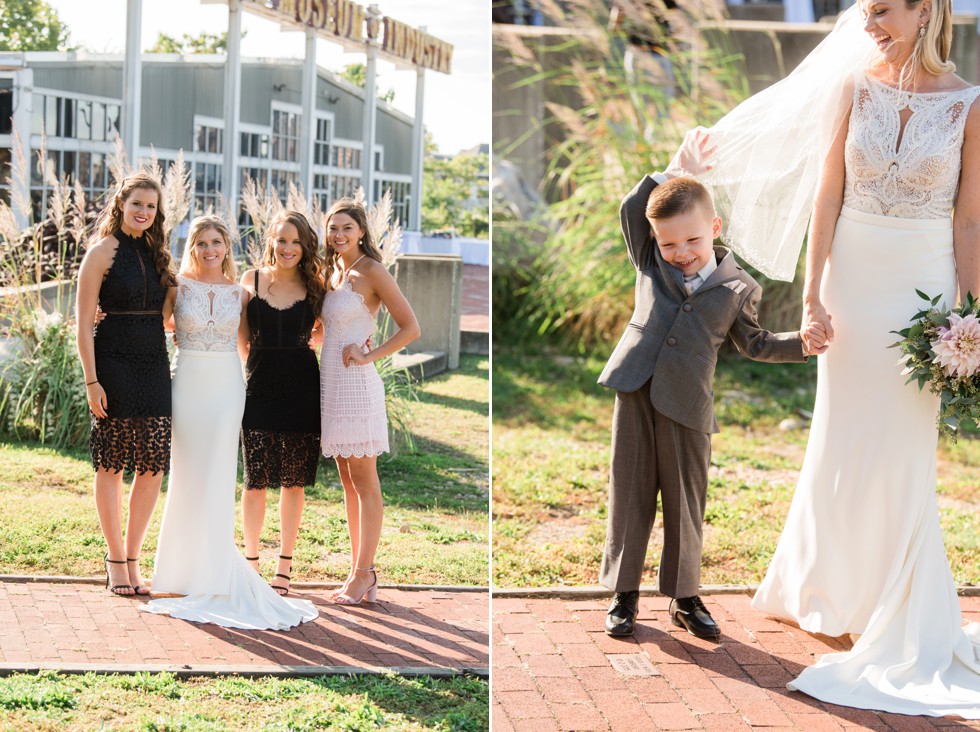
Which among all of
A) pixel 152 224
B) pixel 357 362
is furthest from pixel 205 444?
pixel 152 224

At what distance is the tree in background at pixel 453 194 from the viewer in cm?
1673

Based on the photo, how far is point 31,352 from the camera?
7.12 metres

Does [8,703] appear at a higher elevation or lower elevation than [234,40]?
lower

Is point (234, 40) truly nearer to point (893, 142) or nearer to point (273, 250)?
point (273, 250)

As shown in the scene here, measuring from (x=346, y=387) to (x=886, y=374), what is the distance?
214cm

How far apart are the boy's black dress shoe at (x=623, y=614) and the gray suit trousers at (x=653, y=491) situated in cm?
5

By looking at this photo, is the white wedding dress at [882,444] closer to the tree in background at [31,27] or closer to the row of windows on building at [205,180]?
the row of windows on building at [205,180]

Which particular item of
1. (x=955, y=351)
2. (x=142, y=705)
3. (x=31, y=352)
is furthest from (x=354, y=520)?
(x=31, y=352)

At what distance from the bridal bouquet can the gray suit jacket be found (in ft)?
1.27

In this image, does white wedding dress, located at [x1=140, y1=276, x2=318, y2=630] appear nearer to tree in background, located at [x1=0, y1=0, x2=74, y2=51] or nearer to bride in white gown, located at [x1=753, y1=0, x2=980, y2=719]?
bride in white gown, located at [x1=753, y1=0, x2=980, y2=719]

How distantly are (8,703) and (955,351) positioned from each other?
3.15 metres

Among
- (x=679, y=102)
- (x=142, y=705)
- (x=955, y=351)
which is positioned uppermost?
(x=679, y=102)

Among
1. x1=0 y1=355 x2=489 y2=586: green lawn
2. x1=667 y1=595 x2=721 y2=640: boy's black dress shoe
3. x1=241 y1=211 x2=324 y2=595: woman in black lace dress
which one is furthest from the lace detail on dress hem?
x1=667 y1=595 x2=721 y2=640: boy's black dress shoe

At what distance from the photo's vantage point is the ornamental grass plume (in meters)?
3.51
